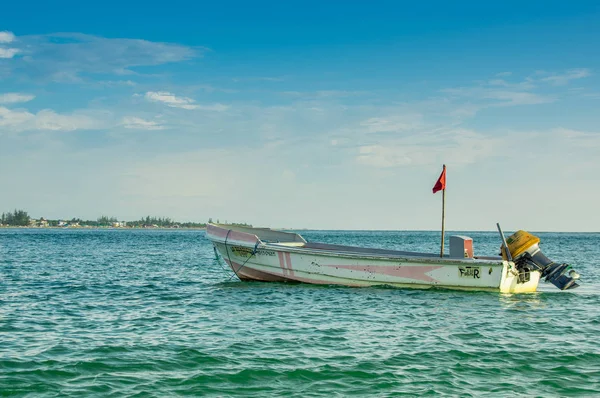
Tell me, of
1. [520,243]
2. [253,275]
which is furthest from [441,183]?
[253,275]

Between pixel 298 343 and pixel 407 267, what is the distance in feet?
30.6

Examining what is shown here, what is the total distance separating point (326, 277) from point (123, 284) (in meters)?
8.74

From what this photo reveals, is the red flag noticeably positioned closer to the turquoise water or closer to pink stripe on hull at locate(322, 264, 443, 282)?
pink stripe on hull at locate(322, 264, 443, 282)

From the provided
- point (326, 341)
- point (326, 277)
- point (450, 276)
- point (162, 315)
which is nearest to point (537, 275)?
point (450, 276)

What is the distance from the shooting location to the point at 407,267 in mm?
20250

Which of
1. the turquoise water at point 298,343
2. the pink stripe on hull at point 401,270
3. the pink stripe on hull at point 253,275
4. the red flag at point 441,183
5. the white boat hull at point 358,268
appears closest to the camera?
the turquoise water at point 298,343

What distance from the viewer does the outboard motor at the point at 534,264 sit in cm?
1966

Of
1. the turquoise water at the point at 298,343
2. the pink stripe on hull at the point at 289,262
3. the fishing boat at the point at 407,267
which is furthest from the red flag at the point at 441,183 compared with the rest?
the pink stripe on hull at the point at 289,262

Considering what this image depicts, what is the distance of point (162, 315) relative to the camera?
49.7ft

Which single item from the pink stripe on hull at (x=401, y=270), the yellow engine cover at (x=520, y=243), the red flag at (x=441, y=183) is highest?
the red flag at (x=441, y=183)

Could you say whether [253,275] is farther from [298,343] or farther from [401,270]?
[298,343]

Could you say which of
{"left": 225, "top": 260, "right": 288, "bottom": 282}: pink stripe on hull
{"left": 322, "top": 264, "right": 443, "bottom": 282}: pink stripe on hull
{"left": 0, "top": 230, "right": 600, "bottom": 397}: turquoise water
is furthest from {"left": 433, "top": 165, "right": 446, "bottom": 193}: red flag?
{"left": 225, "top": 260, "right": 288, "bottom": 282}: pink stripe on hull

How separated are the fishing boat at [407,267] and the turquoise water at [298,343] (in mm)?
562

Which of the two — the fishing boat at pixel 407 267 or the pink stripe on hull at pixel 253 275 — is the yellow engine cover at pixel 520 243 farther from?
the pink stripe on hull at pixel 253 275
